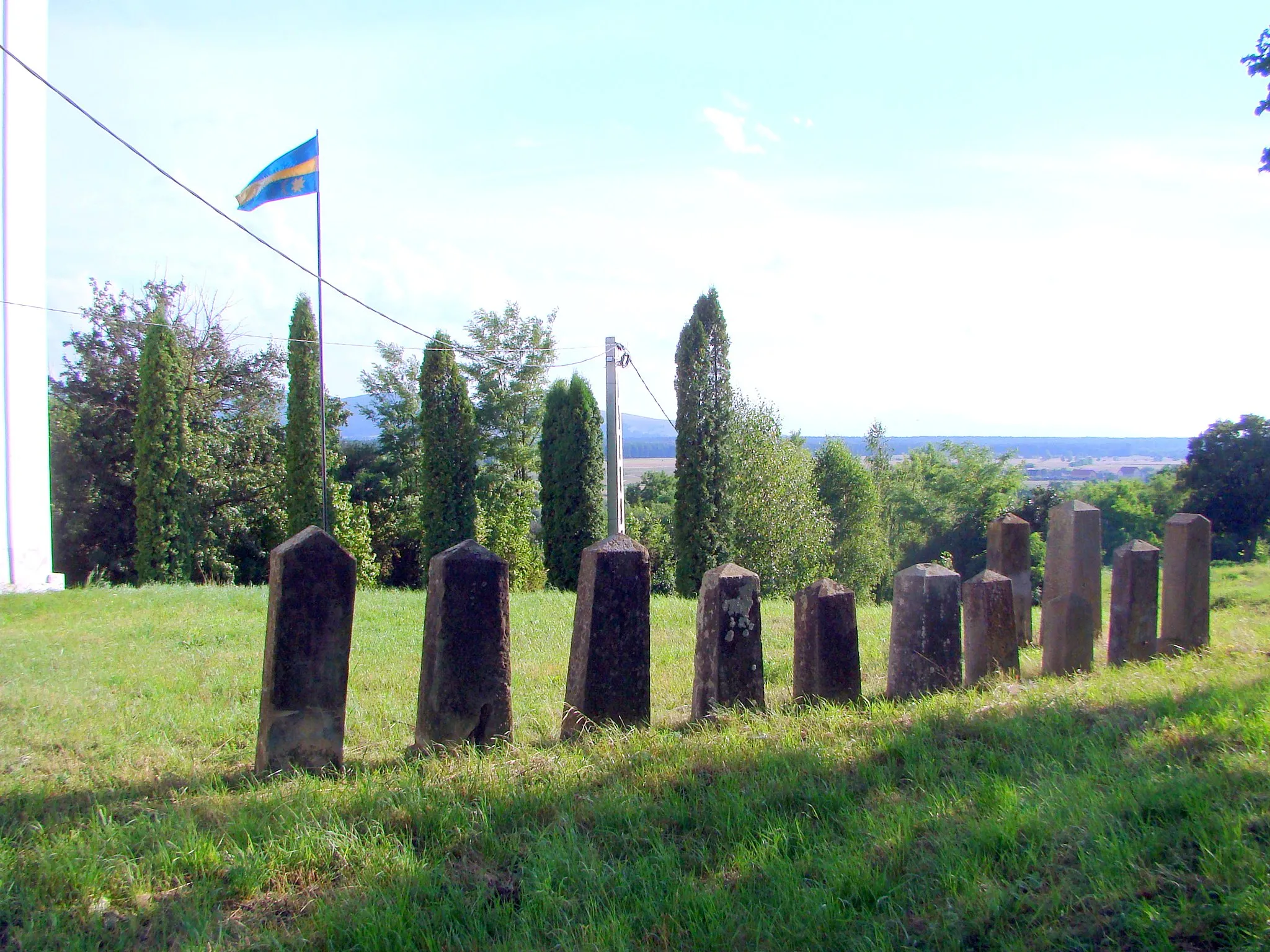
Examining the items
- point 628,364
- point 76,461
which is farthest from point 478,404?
point 628,364

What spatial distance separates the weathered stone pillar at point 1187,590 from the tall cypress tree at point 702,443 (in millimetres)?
20446

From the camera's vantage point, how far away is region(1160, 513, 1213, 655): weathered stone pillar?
22.6ft

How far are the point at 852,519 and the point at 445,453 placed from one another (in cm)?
2676

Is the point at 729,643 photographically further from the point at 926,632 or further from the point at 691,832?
the point at 691,832

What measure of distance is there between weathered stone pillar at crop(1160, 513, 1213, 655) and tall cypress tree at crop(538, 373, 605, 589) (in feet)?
69.8

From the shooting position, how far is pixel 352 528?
28922 millimetres

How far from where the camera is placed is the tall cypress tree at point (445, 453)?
2727 cm

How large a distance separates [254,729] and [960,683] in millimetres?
4479

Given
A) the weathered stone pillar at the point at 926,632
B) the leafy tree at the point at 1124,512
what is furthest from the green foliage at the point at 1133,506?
the weathered stone pillar at the point at 926,632

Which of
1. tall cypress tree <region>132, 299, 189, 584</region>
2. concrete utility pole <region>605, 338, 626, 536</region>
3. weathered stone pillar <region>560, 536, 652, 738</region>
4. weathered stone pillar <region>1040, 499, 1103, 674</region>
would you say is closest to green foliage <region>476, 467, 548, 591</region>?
tall cypress tree <region>132, 299, 189, 584</region>

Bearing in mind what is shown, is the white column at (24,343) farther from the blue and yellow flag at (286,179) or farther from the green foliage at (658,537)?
the green foliage at (658,537)

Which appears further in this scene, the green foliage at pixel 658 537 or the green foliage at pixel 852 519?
the green foliage at pixel 852 519

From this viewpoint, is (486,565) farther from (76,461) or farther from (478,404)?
(478,404)

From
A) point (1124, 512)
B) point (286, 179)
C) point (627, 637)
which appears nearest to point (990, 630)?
point (627, 637)
